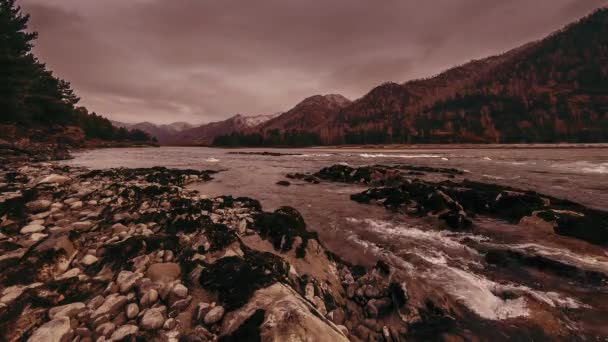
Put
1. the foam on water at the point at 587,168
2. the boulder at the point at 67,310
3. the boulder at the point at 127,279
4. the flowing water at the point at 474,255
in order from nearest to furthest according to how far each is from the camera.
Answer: the boulder at the point at 67,310, the boulder at the point at 127,279, the flowing water at the point at 474,255, the foam on water at the point at 587,168

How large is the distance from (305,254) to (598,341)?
5168 millimetres

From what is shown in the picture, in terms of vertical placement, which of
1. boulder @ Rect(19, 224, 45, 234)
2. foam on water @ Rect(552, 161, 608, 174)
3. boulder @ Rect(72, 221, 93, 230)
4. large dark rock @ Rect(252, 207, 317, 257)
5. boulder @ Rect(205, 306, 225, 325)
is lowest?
foam on water @ Rect(552, 161, 608, 174)

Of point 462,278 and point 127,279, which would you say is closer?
point 127,279

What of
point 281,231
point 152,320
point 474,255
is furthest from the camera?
Result: point 281,231

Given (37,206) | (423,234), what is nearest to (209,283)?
(423,234)

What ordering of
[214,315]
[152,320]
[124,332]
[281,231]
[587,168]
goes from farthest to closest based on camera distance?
1. [587,168]
2. [281,231]
3. [214,315]
4. [152,320]
5. [124,332]

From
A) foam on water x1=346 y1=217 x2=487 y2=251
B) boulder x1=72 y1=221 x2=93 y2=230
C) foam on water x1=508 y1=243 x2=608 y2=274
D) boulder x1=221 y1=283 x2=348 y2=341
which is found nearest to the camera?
boulder x1=221 y1=283 x2=348 y2=341

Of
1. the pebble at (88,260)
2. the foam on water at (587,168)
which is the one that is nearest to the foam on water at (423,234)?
the pebble at (88,260)

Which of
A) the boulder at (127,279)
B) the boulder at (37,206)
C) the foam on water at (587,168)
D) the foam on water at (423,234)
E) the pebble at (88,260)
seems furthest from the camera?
the foam on water at (587,168)

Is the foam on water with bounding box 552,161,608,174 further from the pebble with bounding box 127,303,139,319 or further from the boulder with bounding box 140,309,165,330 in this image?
the pebble with bounding box 127,303,139,319

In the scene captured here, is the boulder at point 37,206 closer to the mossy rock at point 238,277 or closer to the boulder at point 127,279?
the boulder at point 127,279

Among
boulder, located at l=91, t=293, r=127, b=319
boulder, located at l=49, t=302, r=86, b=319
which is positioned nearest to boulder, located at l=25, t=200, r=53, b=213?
boulder, located at l=49, t=302, r=86, b=319

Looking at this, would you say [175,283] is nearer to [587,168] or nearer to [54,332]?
[54,332]

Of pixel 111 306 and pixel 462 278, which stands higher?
pixel 111 306
